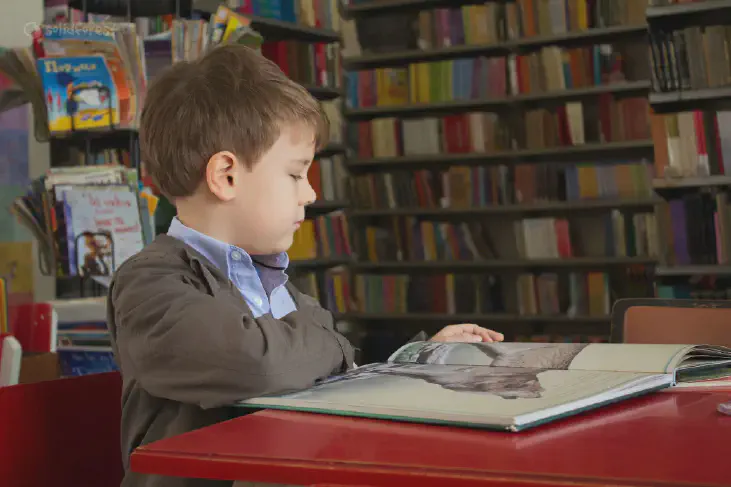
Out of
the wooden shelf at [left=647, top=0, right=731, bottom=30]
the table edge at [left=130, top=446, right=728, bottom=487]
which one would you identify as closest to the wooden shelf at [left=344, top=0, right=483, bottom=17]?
the wooden shelf at [left=647, top=0, right=731, bottom=30]

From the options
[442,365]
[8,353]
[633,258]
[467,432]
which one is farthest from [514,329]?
[467,432]

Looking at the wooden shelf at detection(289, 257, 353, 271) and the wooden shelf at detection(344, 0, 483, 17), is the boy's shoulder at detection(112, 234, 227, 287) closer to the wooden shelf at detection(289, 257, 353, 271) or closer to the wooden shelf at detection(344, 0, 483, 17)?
the wooden shelf at detection(289, 257, 353, 271)

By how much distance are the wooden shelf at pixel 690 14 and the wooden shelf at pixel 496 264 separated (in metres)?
1.17

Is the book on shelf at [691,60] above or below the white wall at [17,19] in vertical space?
below

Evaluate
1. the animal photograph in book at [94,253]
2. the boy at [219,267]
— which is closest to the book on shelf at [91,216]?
the animal photograph in book at [94,253]

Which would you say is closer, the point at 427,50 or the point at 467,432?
the point at 467,432

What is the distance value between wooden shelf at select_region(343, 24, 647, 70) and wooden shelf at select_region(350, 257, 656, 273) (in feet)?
3.86

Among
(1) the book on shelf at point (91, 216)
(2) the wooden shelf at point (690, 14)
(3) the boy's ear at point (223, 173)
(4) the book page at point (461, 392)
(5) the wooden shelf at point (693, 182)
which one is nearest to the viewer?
(4) the book page at point (461, 392)

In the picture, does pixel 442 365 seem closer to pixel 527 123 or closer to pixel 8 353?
pixel 8 353

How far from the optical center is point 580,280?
14.5ft

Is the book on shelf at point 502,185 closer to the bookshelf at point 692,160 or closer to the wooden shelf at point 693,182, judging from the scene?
the bookshelf at point 692,160

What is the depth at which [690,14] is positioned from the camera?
4031 mm

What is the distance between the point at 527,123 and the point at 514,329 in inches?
45.3

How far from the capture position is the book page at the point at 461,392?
0.57 metres
